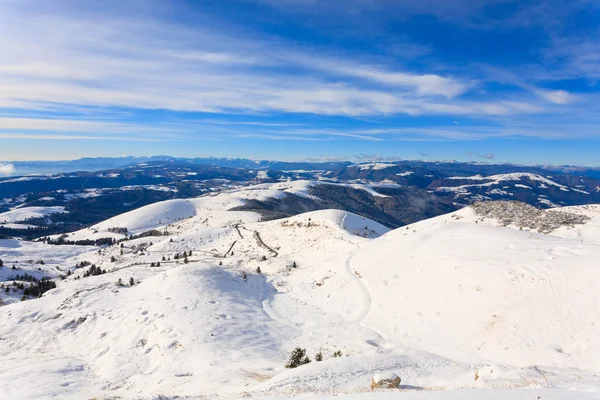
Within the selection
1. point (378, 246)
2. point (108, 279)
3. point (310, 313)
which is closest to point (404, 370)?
point (310, 313)

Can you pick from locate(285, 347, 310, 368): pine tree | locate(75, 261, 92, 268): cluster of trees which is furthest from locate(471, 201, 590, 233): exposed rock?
locate(75, 261, 92, 268): cluster of trees

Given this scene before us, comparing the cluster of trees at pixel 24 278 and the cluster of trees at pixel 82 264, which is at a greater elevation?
the cluster of trees at pixel 24 278

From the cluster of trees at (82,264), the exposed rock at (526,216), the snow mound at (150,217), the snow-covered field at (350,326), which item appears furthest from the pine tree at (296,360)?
the snow mound at (150,217)

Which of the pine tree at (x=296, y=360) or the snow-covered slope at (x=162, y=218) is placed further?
the snow-covered slope at (x=162, y=218)

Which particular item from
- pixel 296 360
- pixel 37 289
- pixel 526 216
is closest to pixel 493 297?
pixel 296 360

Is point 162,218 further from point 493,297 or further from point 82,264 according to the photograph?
point 493,297

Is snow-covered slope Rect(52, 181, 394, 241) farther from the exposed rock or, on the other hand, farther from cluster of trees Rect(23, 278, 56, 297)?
the exposed rock

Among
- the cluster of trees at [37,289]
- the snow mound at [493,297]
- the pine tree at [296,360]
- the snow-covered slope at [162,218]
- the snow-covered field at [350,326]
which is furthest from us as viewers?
the snow-covered slope at [162,218]

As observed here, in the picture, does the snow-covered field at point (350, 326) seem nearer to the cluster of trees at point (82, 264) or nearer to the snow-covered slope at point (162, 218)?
the cluster of trees at point (82, 264)

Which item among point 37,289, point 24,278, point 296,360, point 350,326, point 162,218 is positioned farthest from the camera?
point 162,218
